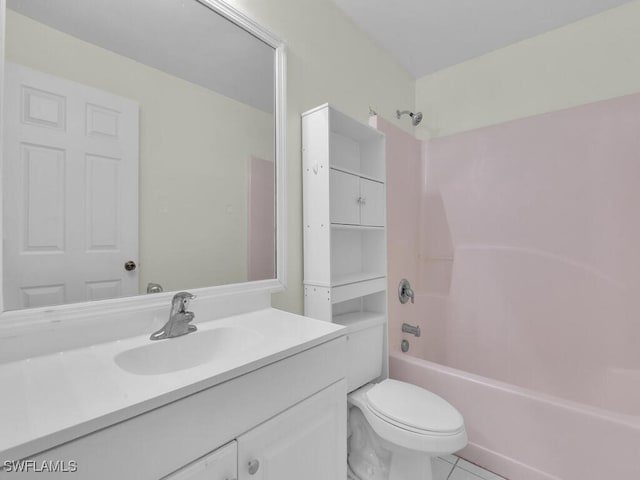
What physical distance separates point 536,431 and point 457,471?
0.39m

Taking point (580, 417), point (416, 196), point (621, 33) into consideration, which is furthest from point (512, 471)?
point (621, 33)

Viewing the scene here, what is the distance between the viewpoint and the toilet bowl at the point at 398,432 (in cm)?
102

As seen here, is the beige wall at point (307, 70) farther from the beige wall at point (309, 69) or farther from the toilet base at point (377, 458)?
the toilet base at point (377, 458)

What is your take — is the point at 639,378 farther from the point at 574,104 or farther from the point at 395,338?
the point at 574,104

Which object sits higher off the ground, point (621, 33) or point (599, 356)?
point (621, 33)

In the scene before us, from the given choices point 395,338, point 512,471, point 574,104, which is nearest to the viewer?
point 512,471

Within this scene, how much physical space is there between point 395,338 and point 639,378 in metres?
1.18

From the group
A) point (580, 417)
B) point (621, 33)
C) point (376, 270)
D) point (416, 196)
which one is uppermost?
point (621, 33)

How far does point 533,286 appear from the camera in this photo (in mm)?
1757

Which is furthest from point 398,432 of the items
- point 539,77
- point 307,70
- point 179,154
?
point 539,77

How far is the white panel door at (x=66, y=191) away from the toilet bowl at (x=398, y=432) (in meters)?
0.98

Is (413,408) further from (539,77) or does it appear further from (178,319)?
(539,77)

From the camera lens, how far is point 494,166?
1898 mm

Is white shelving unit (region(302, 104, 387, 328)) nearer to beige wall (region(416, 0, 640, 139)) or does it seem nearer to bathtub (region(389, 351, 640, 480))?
bathtub (region(389, 351, 640, 480))
